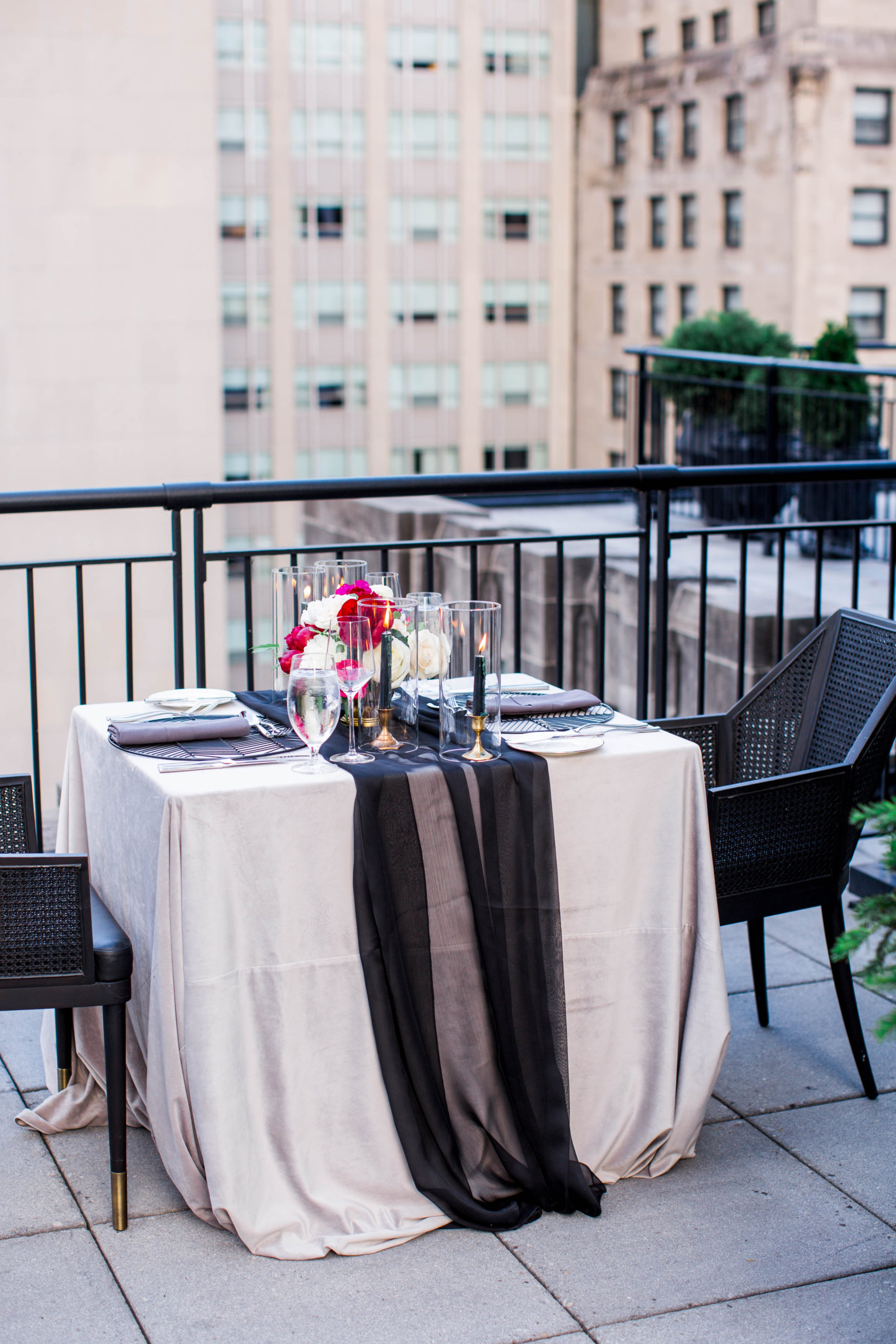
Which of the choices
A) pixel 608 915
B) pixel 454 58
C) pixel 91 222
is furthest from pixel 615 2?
pixel 608 915

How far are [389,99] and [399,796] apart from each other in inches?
2762

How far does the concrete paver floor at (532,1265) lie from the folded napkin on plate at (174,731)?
894 millimetres

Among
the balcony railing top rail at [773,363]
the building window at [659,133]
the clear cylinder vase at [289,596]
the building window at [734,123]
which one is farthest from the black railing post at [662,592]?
the building window at [659,133]

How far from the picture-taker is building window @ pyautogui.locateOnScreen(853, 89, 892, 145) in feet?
161

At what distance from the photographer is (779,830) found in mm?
3406

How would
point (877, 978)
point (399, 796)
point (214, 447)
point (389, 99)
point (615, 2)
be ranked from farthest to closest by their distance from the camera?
point (389, 99), point (615, 2), point (214, 447), point (399, 796), point (877, 978)

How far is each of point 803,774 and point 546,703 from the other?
605 millimetres

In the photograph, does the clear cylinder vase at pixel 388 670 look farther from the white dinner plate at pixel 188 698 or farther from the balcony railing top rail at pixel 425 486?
the balcony railing top rail at pixel 425 486

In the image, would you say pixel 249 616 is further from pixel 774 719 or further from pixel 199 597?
pixel 774 719

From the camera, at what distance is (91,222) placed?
1496 inches

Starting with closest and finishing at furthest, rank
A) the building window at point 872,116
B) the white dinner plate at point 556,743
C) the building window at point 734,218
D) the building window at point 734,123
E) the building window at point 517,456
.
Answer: the white dinner plate at point 556,743, the building window at point 872,116, the building window at point 734,123, the building window at point 734,218, the building window at point 517,456

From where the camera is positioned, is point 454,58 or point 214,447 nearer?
point 214,447

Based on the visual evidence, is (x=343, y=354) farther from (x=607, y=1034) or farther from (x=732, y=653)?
(x=607, y=1034)

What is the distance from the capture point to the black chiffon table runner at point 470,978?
114 inches
